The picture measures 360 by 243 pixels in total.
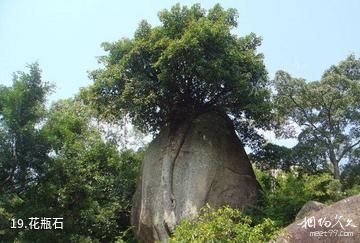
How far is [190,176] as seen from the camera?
47.7 ft

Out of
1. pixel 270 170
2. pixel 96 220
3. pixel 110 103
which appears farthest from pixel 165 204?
pixel 270 170

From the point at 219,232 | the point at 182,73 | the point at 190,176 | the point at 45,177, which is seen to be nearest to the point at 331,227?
the point at 219,232

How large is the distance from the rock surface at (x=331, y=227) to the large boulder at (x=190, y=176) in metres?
5.05

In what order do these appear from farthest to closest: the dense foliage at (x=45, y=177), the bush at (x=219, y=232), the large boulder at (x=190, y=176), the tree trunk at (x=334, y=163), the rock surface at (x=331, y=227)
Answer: the tree trunk at (x=334, y=163)
the large boulder at (x=190, y=176)
the dense foliage at (x=45, y=177)
the rock surface at (x=331, y=227)
the bush at (x=219, y=232)

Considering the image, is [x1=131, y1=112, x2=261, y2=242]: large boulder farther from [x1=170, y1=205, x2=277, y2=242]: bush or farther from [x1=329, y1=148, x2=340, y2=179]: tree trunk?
[x1=170, y1=205, x2=277, y2=242]: bush

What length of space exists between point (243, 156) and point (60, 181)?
21.2ft

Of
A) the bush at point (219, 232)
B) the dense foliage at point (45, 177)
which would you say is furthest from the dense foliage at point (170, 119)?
the bush at point (219, 232)

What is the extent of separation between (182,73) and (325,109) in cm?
596

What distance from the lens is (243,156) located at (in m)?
16.0

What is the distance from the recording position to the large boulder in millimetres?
14039

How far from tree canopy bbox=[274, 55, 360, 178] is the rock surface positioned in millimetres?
7238

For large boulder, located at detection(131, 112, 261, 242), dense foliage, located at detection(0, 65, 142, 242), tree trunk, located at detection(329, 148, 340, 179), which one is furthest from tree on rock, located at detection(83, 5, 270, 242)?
tree trunk, located at detection(329, 148, 340, 179)

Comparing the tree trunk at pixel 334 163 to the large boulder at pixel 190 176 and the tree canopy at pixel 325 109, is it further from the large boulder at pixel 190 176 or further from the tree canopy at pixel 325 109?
the large boulder at pixel 190 176

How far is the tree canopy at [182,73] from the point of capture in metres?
14.1
